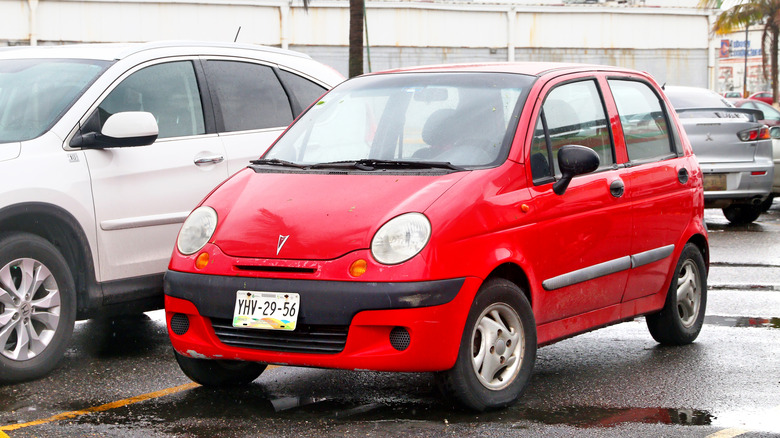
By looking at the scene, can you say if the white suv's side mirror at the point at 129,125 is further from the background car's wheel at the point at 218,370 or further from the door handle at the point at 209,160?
the background car's wheel at the point at 218,370

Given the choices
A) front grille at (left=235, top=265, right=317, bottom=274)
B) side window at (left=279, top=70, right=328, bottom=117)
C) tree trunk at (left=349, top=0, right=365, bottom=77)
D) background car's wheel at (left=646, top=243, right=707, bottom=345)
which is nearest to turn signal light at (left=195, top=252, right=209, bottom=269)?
front grille at (left=235, top=265, right=317, bottom=274)

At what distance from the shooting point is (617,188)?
20.8 feet

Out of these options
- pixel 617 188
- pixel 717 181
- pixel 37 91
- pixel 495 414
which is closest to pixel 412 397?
pixel 495 414

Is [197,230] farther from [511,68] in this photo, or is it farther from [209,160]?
[511,68]

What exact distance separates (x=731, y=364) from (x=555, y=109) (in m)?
1.77

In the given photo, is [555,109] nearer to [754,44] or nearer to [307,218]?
[307,218]

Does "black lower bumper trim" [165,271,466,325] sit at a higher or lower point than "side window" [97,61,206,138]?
lower

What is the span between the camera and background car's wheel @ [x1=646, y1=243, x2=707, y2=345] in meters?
7.01

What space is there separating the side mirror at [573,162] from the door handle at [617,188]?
43 cm

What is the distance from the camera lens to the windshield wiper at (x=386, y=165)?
18.5ft

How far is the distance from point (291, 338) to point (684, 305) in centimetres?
298

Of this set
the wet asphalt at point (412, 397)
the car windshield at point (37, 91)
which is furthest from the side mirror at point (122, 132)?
Result: the wet asphalt at point (412, 397)

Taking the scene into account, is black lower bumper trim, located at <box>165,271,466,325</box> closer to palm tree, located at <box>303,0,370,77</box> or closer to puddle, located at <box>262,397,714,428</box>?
puddle, located at <box>262,397,714,428</box>

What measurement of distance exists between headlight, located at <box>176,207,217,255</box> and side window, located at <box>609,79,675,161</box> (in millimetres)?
2451
